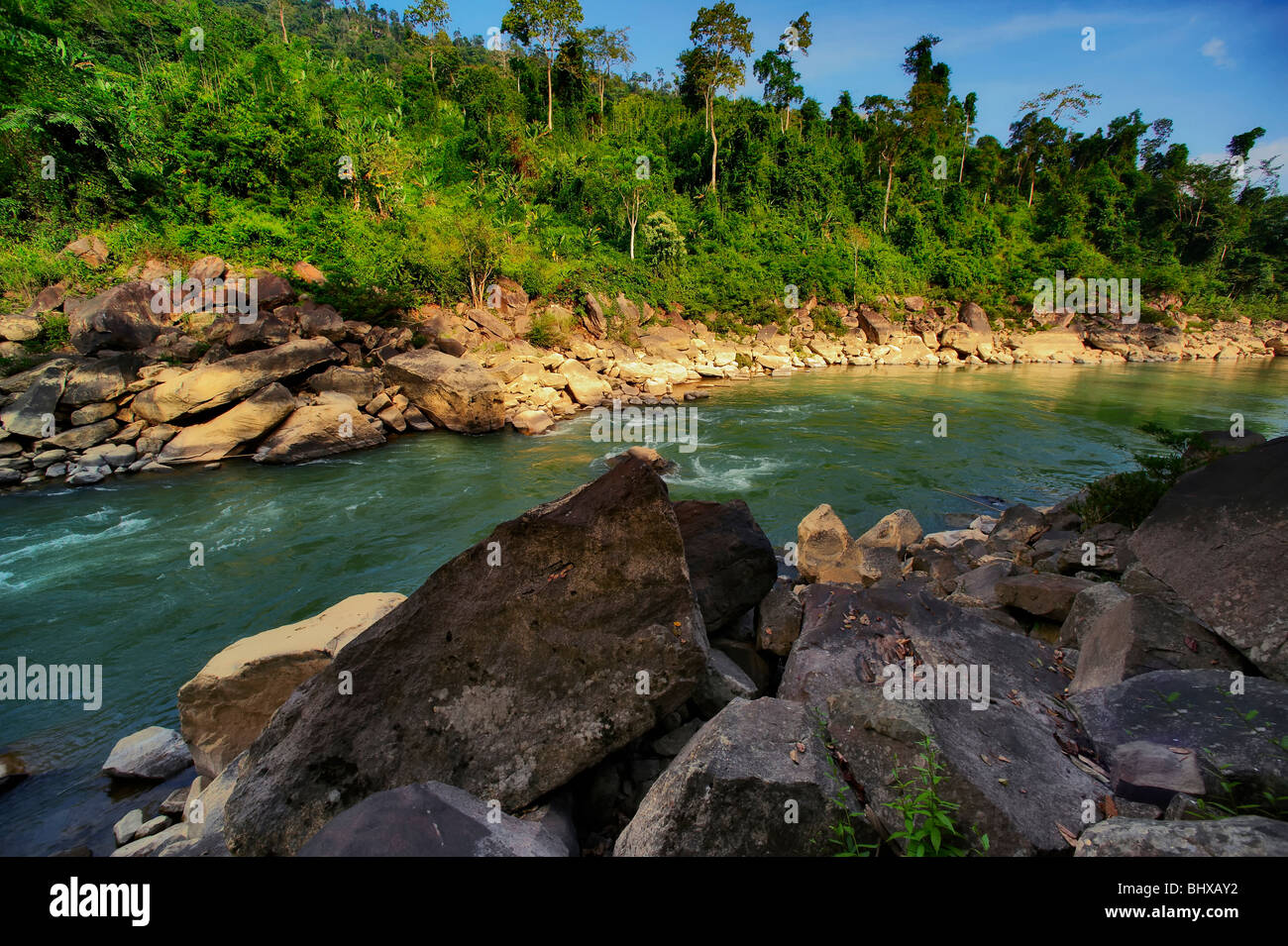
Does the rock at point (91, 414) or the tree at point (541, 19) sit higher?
the tree at point (541, 19)

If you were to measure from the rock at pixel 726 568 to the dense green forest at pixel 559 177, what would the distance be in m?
20.1

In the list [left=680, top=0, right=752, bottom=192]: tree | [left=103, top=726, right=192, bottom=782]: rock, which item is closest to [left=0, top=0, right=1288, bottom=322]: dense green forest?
[left=680, top=0, right=752, bottom=192]: tree

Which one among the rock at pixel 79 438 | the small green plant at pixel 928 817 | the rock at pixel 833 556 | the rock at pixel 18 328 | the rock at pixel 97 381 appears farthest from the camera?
the rock at pixel 18 328

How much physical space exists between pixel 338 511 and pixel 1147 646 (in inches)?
492

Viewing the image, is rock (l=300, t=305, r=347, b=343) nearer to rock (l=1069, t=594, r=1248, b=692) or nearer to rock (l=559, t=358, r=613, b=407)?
rock (l=559, t=358, r=613, b=407)

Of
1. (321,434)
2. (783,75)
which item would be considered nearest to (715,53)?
(783,75)

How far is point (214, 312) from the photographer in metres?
17.9

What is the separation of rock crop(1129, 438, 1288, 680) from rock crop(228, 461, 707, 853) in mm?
3480

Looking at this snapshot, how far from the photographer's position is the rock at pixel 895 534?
28.6ft

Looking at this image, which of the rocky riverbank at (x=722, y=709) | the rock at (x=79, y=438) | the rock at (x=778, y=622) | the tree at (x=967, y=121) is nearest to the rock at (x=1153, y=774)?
the rocky riverbank at (x=722, y=709)

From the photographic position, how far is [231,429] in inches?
564

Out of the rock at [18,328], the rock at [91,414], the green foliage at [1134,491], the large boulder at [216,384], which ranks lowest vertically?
the green foliage at [1134,491]

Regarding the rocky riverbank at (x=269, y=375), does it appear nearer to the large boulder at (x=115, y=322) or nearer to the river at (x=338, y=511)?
the large boulder at (x=115, y=322)
